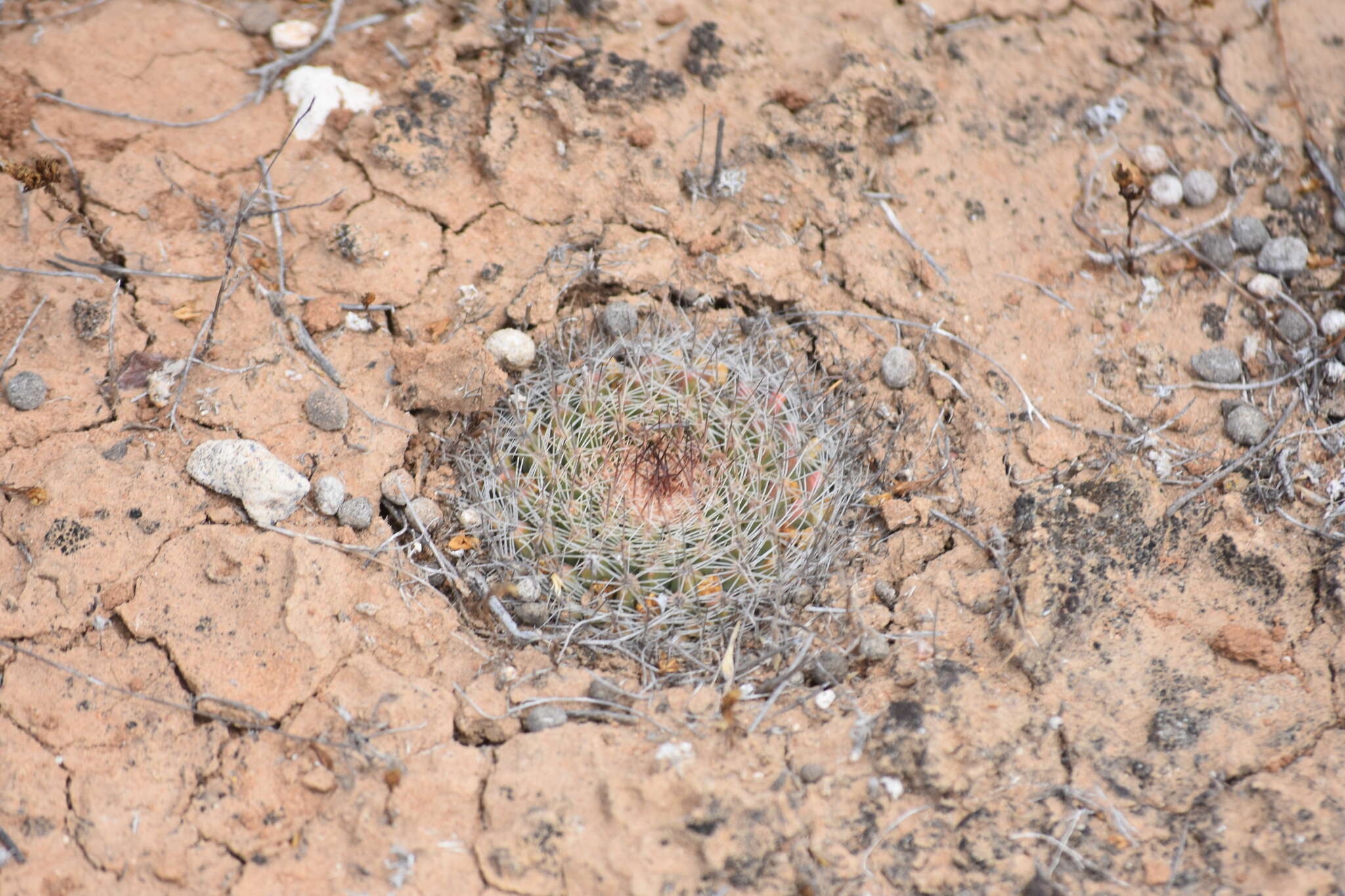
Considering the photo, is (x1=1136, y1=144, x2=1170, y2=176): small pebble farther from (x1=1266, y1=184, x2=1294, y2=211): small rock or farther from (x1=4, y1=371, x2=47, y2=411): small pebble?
(x1=4, y1=371, x2=47, y2=411): small pebble

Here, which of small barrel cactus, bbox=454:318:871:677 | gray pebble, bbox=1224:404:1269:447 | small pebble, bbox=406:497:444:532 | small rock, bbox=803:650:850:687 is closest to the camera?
small rock, bbox=803:650:850:687

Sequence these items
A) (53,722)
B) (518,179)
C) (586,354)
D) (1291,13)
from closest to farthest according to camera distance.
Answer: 1. (53,722)
2. (586,354)
3. (518,179)
4. (1291,13)

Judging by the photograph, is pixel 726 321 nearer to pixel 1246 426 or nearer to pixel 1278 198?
pixel 1246 426

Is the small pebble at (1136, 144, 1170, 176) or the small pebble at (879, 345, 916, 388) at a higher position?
the small pebble at (1136, 144, 1170, 176)

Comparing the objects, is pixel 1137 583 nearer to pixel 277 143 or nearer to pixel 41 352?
pixel 277 143

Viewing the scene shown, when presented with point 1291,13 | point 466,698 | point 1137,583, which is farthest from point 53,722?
point 1291,13

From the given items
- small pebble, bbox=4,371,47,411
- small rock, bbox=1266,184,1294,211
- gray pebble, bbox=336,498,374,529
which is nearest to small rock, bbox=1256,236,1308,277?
small rock, bbox=1266,184,1294,211
